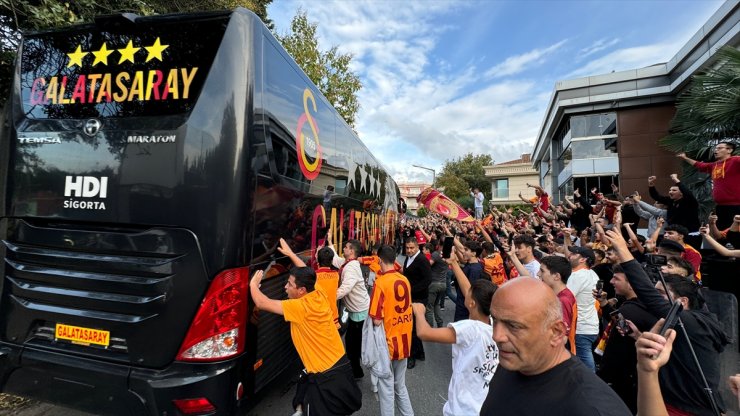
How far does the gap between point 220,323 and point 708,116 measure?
9291 mm

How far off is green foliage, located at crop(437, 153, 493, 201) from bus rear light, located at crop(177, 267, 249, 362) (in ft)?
134

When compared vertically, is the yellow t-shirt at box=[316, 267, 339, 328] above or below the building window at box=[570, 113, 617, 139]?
below

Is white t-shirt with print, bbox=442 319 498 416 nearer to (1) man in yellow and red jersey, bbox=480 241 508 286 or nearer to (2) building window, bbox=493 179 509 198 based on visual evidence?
(1) man in yellow and red jersey, bbox=480 241 508 286

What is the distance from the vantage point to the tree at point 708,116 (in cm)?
646

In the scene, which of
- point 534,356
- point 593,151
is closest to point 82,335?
point 534,356

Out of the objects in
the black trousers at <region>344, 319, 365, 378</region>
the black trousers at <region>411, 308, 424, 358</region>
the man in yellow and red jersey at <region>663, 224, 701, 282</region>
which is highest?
the man in yellow and red jersey at <region>663, 224, 701, 282</region>

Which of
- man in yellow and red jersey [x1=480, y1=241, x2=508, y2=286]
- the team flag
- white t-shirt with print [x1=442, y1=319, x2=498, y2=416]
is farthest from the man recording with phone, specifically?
the team flag

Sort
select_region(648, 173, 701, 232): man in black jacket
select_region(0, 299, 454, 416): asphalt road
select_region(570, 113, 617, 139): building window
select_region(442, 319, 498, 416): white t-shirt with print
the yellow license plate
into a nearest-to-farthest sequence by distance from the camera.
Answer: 1. select_region(442, 319, 498, 416): white t-shirt with print
2. the yellow license plate
3. select_region(0, 299, 454, 416): asphalt road
4. select_region(648, 173, 701, 232): man in black jacket
5. select_region(570, 113, 617, 139): building window

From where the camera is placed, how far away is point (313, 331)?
293 cm

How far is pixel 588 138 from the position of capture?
2003cm

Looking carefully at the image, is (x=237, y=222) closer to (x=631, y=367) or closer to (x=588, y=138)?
(x=631, y=367)

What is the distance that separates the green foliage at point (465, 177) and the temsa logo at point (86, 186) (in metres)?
41.0

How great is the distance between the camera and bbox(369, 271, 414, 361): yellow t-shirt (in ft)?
12.3

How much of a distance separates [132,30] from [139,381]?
2.80 metres
